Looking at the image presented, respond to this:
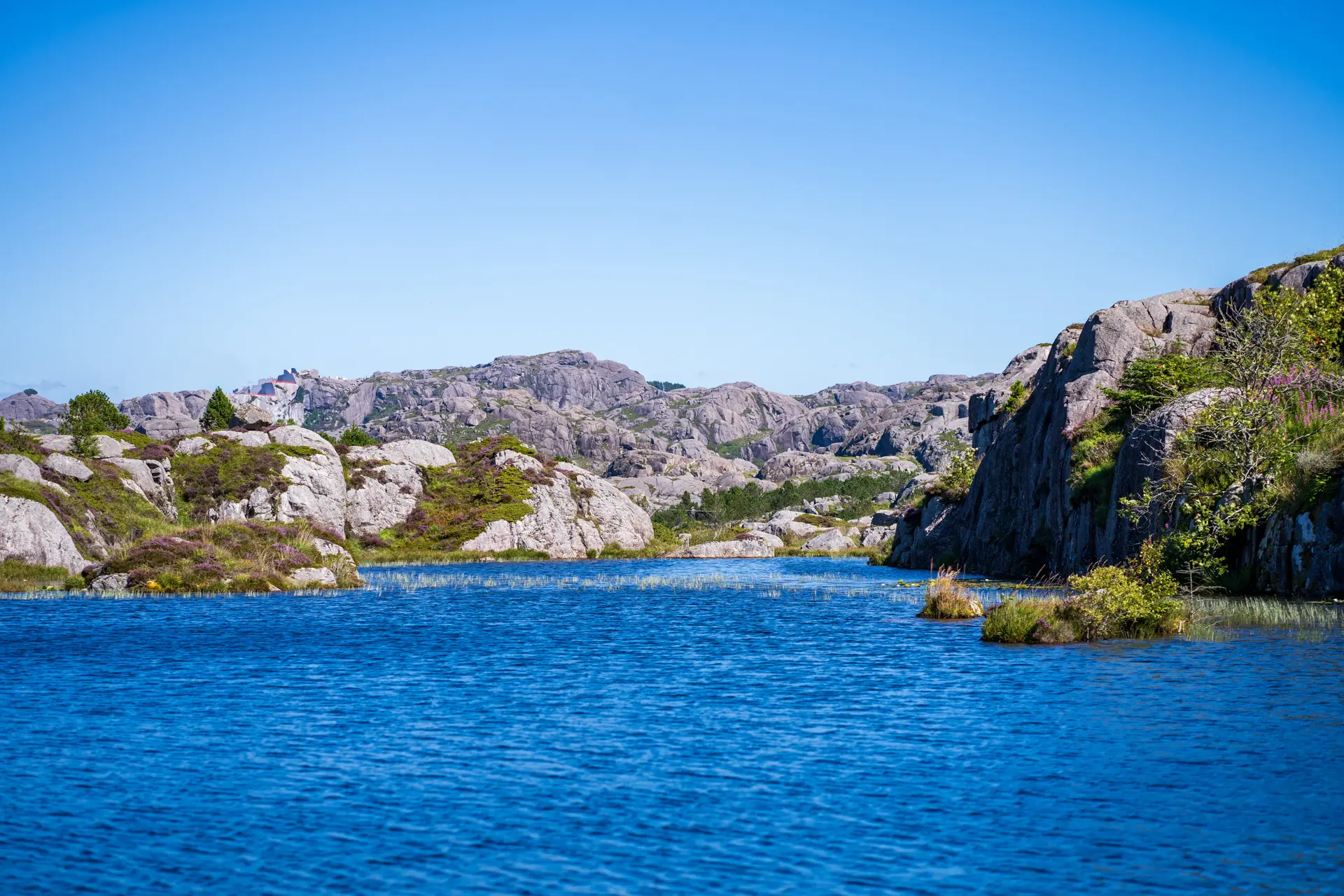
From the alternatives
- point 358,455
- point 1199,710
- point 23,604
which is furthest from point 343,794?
point 358,455

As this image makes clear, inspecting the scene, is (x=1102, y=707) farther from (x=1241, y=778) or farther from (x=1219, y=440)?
(x=1219, y=440)

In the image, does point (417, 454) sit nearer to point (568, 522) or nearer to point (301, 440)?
point (301, 440)

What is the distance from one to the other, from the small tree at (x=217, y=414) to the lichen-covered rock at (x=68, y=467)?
8765 centimetres

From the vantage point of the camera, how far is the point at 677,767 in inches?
875

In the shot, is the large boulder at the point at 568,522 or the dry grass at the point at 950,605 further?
the large boulder at the point at 568,522

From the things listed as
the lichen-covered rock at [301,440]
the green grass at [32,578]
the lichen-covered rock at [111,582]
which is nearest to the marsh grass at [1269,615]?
the lichen-covered rock at [111,582]

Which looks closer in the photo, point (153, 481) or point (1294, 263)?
point (1294, 263)

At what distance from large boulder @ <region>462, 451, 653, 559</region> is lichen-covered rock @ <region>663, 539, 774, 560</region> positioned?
9.94 m

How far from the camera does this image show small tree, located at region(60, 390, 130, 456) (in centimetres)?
15288

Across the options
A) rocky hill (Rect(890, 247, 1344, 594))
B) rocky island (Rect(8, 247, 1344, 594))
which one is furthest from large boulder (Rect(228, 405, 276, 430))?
rocky hill (Rect(890, 247, 1344, 594))

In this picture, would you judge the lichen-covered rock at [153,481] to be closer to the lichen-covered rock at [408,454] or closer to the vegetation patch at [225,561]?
the vegetation patch at [225,561]

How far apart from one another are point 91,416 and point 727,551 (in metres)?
101

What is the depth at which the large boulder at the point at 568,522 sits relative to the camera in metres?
144

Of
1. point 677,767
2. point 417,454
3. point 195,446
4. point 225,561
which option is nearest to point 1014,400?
point 225,561
